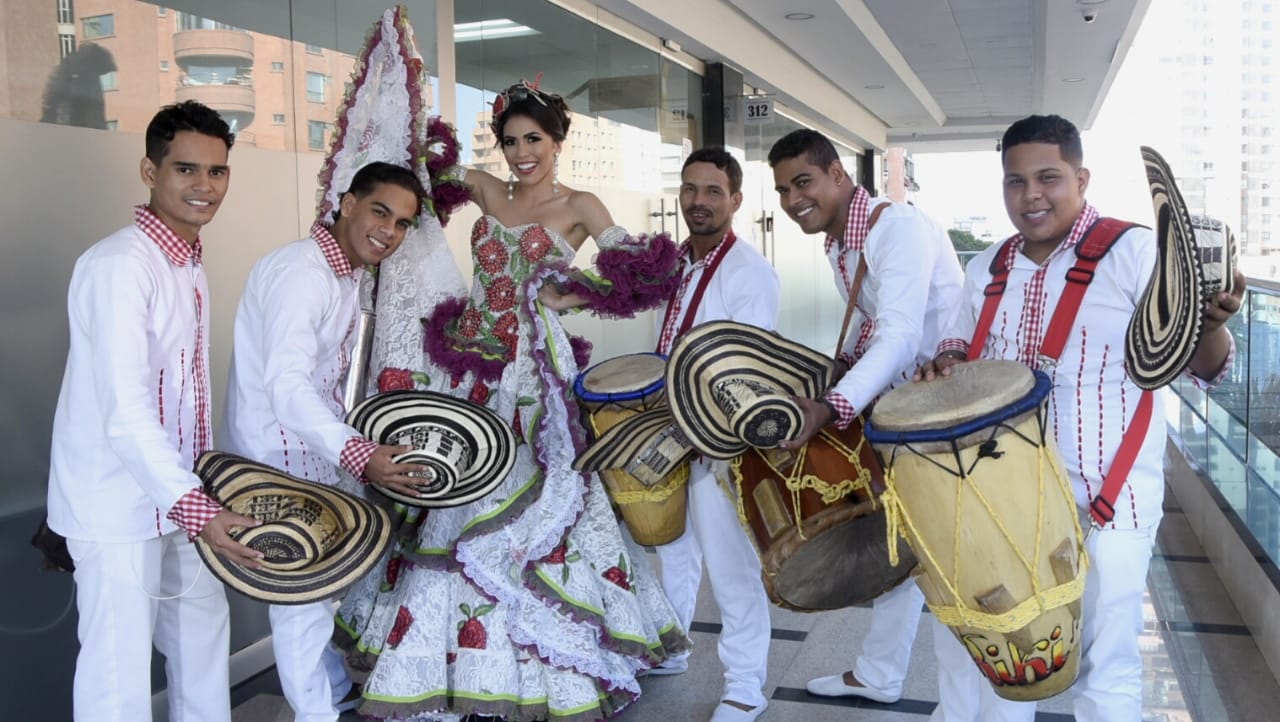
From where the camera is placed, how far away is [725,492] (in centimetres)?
296

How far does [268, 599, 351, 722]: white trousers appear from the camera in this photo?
2594 millimetres

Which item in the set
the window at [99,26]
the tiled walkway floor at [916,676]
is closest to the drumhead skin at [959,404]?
the tiled walkway floor at [916,676]

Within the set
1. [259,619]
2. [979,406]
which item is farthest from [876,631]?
Result: [259,619]

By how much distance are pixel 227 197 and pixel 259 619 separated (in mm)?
1378

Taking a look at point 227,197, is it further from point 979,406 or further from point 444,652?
point 979,406

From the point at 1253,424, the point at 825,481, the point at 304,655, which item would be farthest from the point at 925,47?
the point at 304,655

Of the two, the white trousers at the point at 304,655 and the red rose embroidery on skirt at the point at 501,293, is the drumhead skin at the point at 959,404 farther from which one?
the white trousers at the point at 304,655

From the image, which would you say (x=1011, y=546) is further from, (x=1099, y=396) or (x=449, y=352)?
(x=449, y=352)

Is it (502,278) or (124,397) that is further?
(502,278)

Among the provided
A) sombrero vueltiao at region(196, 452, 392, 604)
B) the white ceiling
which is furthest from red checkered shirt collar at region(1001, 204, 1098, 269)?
the white ceiling

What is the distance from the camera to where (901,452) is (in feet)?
6.88

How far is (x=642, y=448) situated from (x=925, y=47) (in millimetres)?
8910

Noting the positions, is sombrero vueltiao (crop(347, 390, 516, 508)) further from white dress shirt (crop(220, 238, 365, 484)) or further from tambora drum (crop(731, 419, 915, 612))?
tambora drum (crop(731, 419, 915, 612))

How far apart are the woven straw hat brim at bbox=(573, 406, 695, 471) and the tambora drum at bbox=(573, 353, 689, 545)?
0.02 meters
